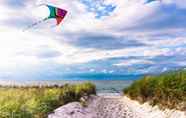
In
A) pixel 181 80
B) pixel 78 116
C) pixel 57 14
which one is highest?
pixel 57 14

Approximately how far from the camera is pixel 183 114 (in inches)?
995

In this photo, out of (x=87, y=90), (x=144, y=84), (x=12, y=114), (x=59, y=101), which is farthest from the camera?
(x=87, y=90)

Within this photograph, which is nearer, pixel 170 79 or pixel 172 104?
pixel 172 104

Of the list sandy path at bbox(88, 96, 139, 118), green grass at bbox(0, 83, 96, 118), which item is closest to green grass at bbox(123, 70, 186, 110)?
sandy path at bbox(88, 96, 139, 118)

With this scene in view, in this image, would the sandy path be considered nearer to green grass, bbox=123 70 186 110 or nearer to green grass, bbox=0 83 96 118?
green grass, bbox=123 70 186 110

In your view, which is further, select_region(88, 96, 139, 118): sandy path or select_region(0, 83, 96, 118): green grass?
select_region(88, 96, 139, 118): sandy path

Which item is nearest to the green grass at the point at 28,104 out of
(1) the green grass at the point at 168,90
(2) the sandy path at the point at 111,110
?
(2) the sandy path at the point at 111,110

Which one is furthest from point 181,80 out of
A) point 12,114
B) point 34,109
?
point 12,114

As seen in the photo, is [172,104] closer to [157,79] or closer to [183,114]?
[183,114]

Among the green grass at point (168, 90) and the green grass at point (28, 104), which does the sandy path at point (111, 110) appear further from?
the green grass at point (28, 104)

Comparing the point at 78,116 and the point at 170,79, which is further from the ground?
the point at 170,79

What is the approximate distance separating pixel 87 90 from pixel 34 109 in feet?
103

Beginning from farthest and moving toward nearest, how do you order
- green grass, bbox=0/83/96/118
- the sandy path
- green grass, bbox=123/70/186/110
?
the sandy path < green grass, bbox=123/70/186/110 < green grass, bbox=0/83/96/118

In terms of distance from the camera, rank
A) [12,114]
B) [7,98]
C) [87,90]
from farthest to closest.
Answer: [87,90] → [7,98] → [12,114]
